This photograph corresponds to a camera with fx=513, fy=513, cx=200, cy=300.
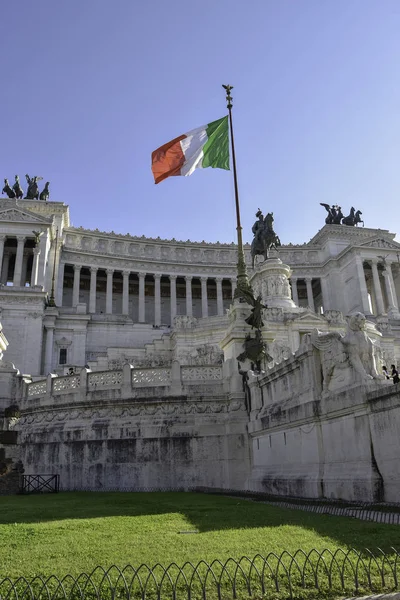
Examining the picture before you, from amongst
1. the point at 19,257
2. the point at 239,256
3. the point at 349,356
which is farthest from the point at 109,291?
the point at 349,356

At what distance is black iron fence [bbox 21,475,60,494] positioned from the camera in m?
20.7

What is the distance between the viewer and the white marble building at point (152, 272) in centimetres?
7638

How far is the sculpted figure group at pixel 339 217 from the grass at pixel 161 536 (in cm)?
9397

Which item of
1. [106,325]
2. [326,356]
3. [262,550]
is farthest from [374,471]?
[106,325]

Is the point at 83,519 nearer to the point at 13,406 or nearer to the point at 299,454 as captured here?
the point at 299,454

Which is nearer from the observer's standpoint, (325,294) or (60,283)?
(60,283)

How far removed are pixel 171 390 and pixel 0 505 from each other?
8.99 m

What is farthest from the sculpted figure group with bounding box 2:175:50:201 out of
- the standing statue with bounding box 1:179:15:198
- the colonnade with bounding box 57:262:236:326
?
the colonnade with bounding box 57:262:236:326

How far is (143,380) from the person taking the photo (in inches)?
909

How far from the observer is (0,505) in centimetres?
1509

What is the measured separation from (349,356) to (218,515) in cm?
547

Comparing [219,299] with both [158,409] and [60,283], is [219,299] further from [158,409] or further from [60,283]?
[158,409]

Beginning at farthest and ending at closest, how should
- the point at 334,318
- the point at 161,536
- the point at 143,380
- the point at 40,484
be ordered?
the point at 334,318, the point at 143,380, the point at 40,484, the point at 161,536

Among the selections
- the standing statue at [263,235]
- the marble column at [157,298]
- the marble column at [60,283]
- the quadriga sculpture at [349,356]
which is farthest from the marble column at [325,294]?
the quadriga sculpture at [349,356]
